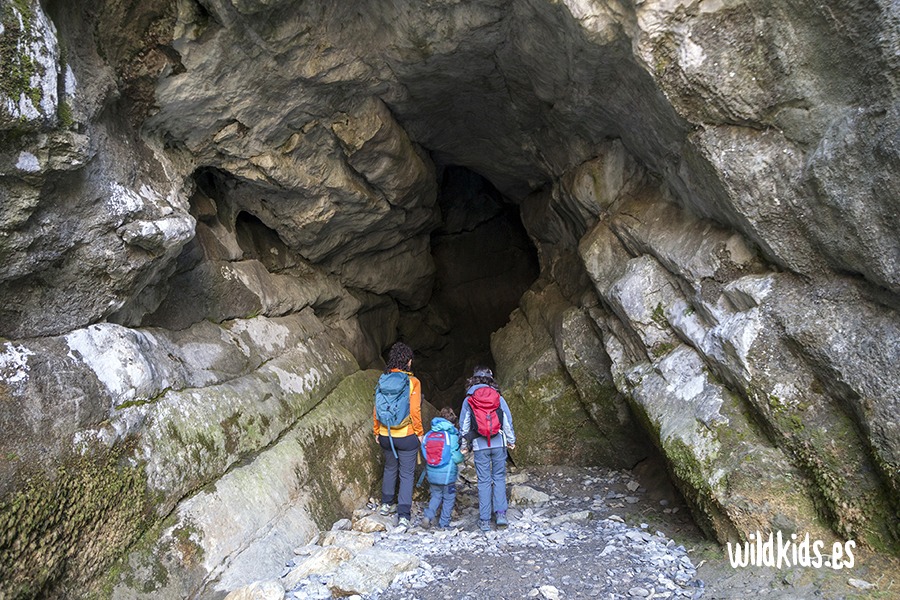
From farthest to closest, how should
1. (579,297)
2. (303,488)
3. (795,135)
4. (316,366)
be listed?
(579,297) → (316,366) → (303,488) → (795,135)

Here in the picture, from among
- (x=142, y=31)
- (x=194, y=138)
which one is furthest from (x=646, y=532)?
(x=142, y=31)

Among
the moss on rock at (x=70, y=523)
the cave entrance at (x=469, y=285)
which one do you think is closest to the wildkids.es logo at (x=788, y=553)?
Answer: the moss on rock at (x=70, y=523)

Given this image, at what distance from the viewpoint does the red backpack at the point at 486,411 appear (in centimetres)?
732

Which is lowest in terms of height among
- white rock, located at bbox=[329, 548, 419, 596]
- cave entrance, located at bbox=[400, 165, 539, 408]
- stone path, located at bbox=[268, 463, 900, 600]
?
stone path, located at bbox=[268, 463, 900, 600]

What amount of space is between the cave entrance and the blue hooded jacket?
31.2 feet

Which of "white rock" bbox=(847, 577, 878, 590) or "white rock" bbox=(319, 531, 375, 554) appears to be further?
"white rock" bbox=(319, 531, 375, 554)

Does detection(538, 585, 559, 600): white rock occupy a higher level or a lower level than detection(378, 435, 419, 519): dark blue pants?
lower

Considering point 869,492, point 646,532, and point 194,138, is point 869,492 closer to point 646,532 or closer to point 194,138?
point 646,532

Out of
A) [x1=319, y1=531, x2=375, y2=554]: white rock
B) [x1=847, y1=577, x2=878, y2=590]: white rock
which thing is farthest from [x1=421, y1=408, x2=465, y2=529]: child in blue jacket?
[x1=847, y1=577, x2=878, y2=590]: white rock

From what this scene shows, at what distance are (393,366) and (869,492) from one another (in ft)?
17.5

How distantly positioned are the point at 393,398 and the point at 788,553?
4.65 m

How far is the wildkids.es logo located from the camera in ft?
17.0

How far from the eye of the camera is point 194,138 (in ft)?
25.6

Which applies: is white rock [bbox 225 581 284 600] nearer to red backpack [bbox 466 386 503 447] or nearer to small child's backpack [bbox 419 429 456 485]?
small child's backpack [bbox 419 429 456 485]
